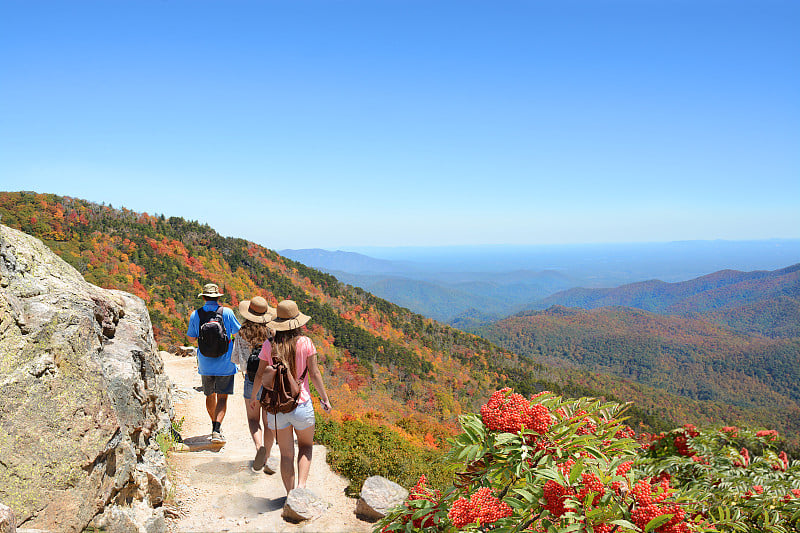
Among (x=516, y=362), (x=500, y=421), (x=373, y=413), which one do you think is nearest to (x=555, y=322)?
(x=516, y=362)

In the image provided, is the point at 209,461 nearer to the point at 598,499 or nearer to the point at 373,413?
the point at 598,499

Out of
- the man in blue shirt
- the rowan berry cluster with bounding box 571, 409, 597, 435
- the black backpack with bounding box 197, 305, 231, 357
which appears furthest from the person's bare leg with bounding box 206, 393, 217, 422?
the rowan berry cluster with bounding box 571, 409, 597, 435

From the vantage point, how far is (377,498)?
5.43m

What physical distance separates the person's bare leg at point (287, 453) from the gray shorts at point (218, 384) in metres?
2.07

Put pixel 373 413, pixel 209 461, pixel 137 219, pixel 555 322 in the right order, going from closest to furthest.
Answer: pixel 209 461, pixel 373 413, pixel 137 219, pixel 555 322

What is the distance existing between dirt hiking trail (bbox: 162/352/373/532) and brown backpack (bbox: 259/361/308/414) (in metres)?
1.40

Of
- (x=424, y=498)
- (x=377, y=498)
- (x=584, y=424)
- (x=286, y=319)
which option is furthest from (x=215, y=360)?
(x=584, y=424)

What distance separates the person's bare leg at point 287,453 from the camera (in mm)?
4559

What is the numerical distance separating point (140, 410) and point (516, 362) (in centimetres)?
6024

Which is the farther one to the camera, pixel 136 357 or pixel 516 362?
pixel 516 362

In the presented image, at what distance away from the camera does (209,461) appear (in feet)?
19.7

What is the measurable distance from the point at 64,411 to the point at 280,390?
1.76 meters

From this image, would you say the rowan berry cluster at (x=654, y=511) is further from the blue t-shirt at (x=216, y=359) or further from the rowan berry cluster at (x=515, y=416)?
the blue t-shirt at (x=216, y=359)

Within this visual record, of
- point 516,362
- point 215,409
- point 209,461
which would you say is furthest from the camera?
point 516,362
